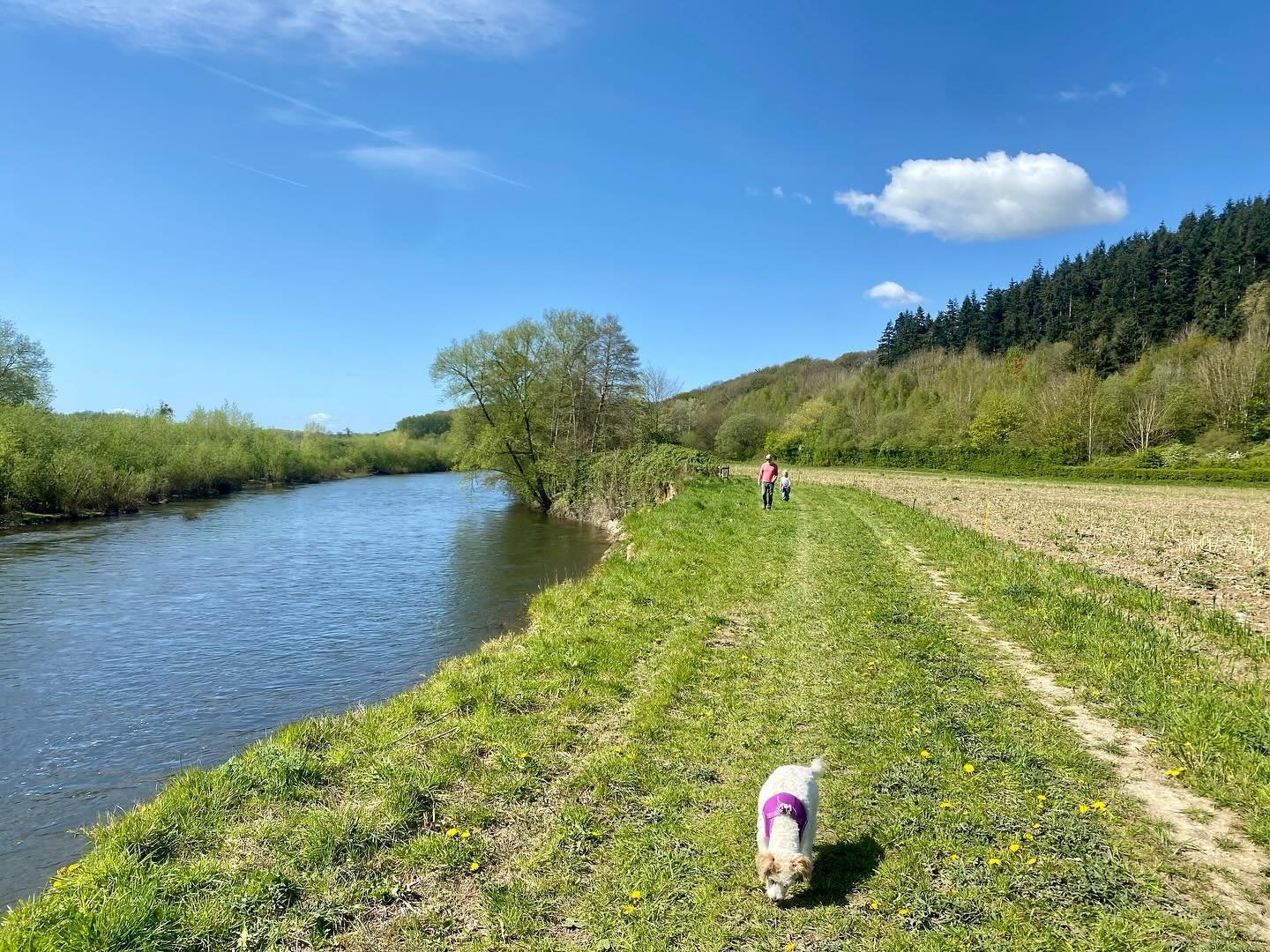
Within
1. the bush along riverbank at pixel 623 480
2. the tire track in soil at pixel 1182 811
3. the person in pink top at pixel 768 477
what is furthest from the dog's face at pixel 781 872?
the bush along riverbank at pixel 623 480

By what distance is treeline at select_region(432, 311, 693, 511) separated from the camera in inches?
1499

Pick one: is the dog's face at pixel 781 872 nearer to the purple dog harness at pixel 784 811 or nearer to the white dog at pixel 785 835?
the white dog at pixel 785 835

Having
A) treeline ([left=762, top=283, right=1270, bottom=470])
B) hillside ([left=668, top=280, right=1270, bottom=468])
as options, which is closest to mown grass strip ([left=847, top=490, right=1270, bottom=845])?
treeline ([left=762, top=283, right=1270, bottom=470])

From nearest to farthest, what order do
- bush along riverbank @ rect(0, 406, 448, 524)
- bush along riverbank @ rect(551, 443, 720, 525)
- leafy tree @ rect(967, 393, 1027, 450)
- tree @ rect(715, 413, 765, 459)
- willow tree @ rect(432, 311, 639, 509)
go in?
bush along riverbank @ rect(551, 443, 720, 525) < bush along riverbank @ rect(0, 406, 448, 524) < willow tree @ rect(432, 311, 639, 509) < leafy tree @ rect(967, 393, 1027, 450) < tree @ rect(715, 413, 765, 459)

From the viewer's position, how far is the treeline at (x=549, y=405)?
38062 millimetres

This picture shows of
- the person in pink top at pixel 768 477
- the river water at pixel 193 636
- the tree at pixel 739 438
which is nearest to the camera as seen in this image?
the river water at pixel 193 636

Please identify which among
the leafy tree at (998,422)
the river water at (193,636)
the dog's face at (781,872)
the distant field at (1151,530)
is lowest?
the river water at (193,636)

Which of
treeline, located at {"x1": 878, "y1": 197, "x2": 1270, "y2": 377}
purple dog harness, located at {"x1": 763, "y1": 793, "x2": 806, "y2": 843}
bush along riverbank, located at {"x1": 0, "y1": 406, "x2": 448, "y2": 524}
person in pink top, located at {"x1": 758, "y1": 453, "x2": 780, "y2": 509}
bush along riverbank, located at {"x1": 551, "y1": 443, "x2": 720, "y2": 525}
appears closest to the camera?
purple dog harness, located at {"x1": 763, "y1": 793, "x2": 806, "y2": 843}

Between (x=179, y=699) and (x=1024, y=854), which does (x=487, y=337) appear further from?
(x=1024, y=854)

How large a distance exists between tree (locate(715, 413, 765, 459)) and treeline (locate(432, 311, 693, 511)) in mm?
48476

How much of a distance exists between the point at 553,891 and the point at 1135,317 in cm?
9370

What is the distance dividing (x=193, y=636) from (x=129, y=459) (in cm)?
3918

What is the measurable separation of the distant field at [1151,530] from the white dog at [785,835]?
8.26 meters

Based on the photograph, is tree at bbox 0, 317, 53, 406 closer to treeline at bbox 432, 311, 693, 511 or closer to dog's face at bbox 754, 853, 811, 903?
treeline at bbox 432, 311, 693, 511
